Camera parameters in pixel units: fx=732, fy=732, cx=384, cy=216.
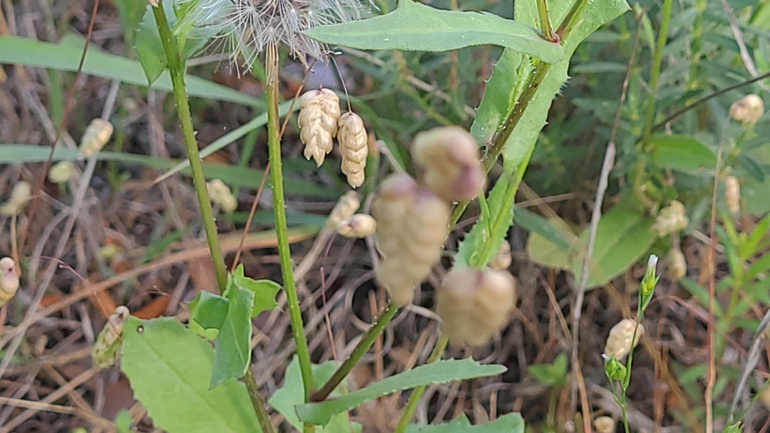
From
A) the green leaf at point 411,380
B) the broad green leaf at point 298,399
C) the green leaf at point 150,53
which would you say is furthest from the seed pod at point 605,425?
the green leaf at point 150,53

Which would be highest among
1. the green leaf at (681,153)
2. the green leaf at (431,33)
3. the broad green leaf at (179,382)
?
the green leaf at (431,33)

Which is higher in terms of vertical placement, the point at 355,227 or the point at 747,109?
the point at 747,109

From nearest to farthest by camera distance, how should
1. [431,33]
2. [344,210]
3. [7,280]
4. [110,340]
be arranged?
1. [431,33]
2. [7,280]
3. [110,340]
4. [344,210]

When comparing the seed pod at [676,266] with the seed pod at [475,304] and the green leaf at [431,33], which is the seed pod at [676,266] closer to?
the green leaf at [431,33]

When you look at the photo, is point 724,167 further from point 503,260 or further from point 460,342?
point 460,342

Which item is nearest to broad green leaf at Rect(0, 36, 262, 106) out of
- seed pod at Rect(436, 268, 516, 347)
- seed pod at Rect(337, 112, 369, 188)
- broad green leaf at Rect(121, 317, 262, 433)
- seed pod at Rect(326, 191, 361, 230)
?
seed pod at Rect(326, 191, 361, 230)

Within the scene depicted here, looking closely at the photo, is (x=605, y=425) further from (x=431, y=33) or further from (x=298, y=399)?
(x=431, y=33)

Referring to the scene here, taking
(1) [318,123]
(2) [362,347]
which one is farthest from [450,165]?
(2) [362,347]
